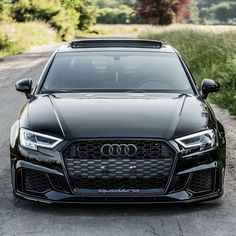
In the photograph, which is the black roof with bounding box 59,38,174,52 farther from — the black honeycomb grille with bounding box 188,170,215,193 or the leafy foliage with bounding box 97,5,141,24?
the leafy foliage with bounding box 97,5,141,24

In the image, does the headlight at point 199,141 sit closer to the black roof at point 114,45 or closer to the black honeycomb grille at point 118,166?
the black honeycomb grille at point 118,166

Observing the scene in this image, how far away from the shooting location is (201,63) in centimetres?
1823

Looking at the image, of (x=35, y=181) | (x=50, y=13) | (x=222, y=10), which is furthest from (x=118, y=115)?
(x=222, y=10)

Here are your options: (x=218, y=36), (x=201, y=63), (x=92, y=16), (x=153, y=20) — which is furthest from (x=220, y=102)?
(x=92, y=16)

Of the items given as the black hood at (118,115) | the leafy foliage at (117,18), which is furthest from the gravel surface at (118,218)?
the leafy foliage at (117,18)

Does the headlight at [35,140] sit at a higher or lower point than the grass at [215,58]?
higher

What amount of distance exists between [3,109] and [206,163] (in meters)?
7.23

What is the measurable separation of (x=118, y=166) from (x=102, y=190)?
230 mm

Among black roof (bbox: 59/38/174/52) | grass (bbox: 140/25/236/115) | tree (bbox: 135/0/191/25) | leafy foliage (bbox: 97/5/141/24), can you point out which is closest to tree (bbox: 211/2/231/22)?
leafy foliage (bbox: 97/5/141/24)

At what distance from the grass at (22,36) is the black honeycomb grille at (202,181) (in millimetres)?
26318

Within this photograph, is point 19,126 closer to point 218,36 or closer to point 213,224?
point 213,224

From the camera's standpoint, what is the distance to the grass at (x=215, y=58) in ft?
44.0

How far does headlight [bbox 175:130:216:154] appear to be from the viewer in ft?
17.5

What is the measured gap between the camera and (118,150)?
5219 millimetres
